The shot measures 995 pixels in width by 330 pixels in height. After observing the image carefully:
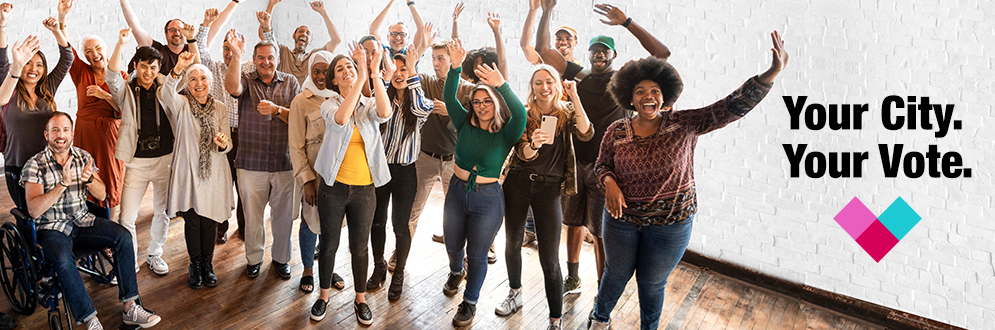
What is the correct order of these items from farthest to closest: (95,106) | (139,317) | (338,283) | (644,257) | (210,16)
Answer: (210,16) < (95,106) < (338,283) < (139,317) < (644,257)

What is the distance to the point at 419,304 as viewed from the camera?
3279 millimetres

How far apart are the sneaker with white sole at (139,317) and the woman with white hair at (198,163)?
0.46 meters

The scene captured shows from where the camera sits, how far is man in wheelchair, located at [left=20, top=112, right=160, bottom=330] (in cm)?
261

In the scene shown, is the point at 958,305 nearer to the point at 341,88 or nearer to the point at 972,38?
the point at 972,38

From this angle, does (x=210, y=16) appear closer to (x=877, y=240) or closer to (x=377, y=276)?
(x=377, y=276)

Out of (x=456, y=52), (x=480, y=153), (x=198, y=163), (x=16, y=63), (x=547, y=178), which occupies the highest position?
(x=16, y=63)

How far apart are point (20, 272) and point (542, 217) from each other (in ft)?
8.55

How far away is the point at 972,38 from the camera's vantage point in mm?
2777

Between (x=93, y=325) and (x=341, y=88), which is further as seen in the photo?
(x=341, y=88)

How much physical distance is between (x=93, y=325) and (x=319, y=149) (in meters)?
1.31

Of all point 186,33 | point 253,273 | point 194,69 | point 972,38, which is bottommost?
point 253,273

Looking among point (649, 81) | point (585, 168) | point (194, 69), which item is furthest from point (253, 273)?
point (649, 81)

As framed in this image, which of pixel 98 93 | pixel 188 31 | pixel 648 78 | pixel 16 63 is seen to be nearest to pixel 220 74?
pixel 188 31

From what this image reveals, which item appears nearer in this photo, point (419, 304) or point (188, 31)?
point (419, 304)
